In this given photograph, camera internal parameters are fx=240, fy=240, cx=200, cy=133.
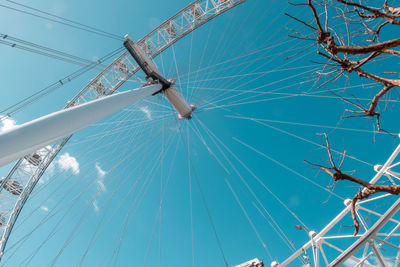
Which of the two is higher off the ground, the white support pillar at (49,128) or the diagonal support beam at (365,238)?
the white support pillar at (49,128)

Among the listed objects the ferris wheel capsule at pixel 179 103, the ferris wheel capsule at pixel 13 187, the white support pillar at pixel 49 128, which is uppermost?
the ferris wheel capsule at pixel 13 187

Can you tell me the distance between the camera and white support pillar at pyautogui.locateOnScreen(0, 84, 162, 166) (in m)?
3.44

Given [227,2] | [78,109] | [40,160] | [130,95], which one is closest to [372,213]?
[130,95]


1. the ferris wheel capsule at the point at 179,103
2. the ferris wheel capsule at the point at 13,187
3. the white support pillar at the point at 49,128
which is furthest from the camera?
the ferris wheel capsule at the point at 13,187

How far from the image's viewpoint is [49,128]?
4152mm

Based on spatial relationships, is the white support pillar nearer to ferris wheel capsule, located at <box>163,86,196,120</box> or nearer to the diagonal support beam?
the diagonal support beam

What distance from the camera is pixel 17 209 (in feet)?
63.2

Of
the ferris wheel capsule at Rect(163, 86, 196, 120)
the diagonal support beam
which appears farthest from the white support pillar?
the ferris wheel capsule at Rect(163, 86, 196, 120)

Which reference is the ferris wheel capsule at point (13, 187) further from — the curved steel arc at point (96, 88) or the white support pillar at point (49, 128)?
the white support pillar at point (49, 128)

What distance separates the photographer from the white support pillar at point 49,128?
344cm

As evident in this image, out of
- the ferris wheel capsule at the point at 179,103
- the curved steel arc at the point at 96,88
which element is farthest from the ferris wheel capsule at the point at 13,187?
the ferris wheel capsule at the point at 179,103

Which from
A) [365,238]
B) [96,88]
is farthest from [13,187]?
[365,238]

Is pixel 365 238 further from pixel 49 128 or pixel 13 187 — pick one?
pixel 13 187

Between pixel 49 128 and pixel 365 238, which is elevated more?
pixel 49 128
